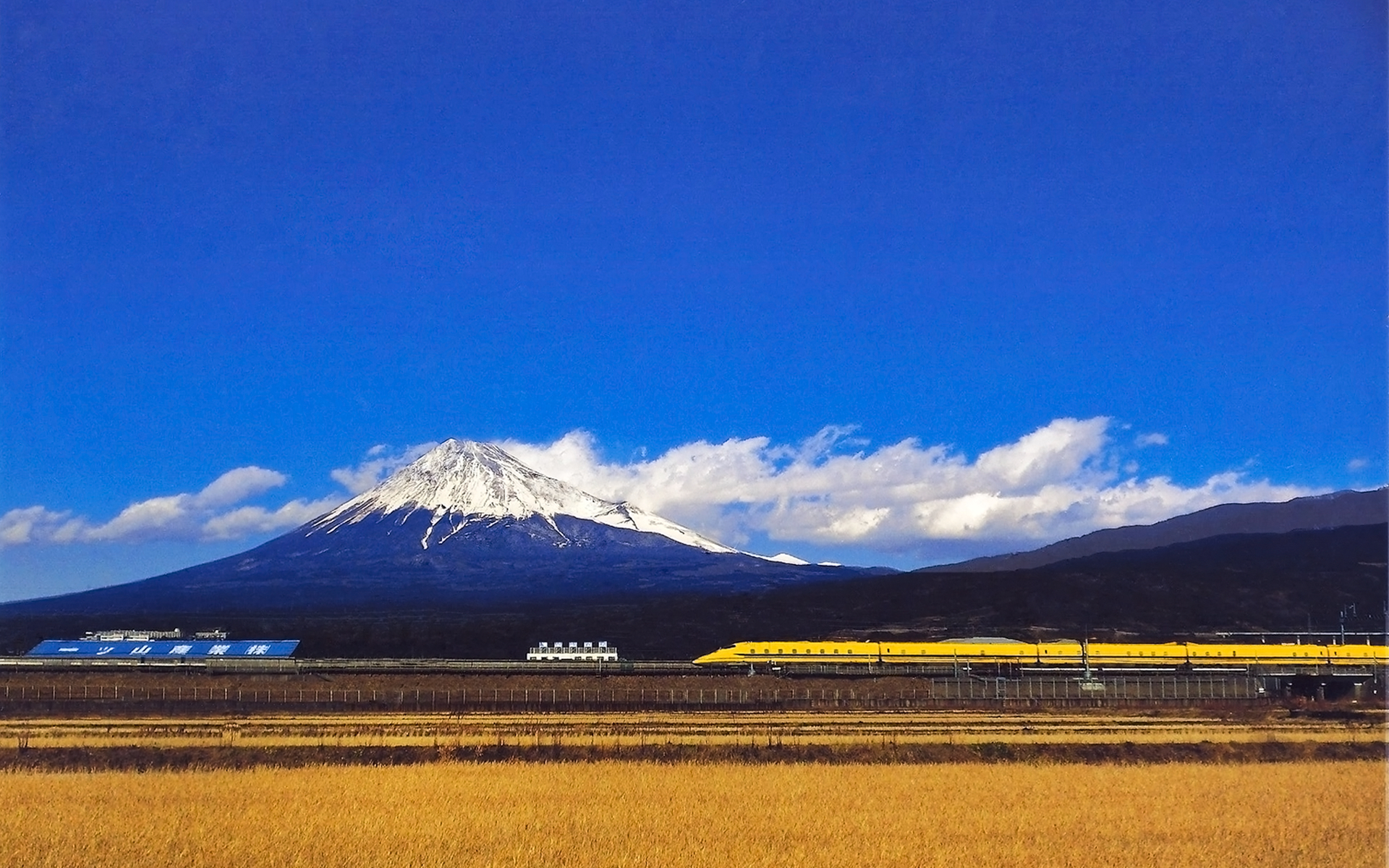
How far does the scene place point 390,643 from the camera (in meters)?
144

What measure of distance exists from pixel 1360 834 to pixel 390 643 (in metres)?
131

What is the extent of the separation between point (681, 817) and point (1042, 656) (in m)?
69.7

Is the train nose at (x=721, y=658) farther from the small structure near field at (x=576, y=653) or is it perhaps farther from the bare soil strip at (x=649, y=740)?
the bare soil strip at (x=649, y=740)

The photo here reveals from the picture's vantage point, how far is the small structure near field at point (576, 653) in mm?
93688

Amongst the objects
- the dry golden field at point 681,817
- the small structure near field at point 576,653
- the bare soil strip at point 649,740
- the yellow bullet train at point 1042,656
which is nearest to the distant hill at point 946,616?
the small structure near field at point 576,653

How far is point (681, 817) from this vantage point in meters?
24.4

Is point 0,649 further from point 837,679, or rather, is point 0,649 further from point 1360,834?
point 1360,834

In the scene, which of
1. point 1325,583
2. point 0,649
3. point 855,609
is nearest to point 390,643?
point 0,649

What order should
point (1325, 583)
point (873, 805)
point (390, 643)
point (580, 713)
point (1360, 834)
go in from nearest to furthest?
point (1360, 834), point (873, 805), point (580, 713), point (390, 643), point (1325, 583)

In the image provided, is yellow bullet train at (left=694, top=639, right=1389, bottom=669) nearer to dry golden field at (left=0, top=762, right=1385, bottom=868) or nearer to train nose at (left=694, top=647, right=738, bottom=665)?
train nose at (left=694, top=647, right=738, bottom=665)

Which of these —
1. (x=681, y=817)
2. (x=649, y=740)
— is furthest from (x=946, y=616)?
(x=681, y=817)

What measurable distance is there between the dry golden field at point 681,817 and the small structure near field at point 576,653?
196ft

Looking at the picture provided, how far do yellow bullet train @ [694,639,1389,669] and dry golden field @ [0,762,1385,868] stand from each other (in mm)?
54010

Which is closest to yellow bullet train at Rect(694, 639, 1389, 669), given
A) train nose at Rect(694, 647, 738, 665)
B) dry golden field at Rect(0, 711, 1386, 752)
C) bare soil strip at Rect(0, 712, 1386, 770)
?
train nose at Rect(694, 647, 738, 665)
